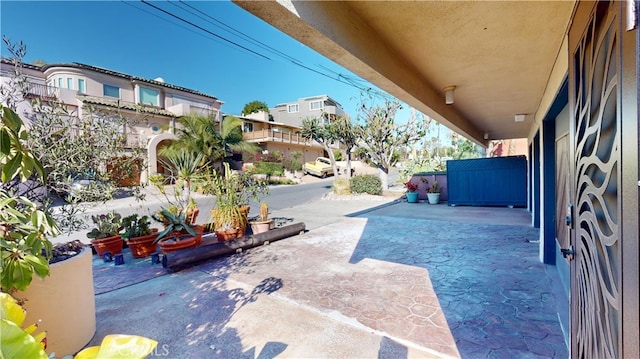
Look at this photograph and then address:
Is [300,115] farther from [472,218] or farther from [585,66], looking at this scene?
[585,66]

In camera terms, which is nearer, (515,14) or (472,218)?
(515,14)

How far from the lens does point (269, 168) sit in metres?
23.0

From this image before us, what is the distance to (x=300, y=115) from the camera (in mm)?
36781

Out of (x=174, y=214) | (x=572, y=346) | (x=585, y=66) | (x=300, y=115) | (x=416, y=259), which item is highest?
(x=300, y=115)

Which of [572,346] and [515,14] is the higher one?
[515,14]

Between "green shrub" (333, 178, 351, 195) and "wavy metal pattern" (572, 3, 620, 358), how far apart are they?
13252 mm

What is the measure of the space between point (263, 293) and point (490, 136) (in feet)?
29.0

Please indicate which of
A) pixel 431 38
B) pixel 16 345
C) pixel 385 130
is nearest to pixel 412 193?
pixel 385 130

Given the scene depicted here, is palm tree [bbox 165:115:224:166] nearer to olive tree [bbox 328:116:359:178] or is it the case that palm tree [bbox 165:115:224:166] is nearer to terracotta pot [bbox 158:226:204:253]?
olive tree [bbox 328:116:359:178]

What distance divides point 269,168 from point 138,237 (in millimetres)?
18095

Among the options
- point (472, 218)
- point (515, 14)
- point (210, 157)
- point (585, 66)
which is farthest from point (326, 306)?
point (210, 157)

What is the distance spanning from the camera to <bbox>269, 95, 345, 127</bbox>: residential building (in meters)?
35.8

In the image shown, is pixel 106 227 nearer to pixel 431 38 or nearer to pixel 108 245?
pixel 108 245

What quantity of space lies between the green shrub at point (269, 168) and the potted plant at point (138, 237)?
17025 millimetres
